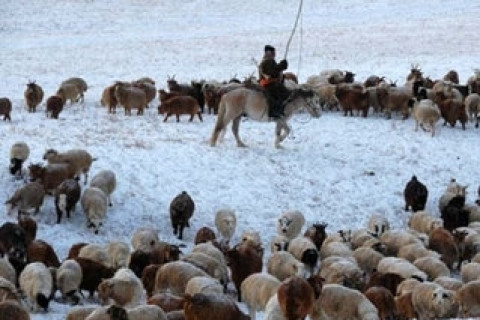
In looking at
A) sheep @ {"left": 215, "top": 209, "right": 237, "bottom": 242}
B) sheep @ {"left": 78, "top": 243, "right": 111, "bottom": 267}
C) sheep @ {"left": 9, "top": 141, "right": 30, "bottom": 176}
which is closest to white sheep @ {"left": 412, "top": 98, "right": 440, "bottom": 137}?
sheep @ {"left": 215, "top": 209, "right": 237, "bottom": 242}

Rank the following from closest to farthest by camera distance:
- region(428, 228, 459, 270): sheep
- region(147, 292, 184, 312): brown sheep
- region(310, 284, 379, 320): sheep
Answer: region(147, 292, 184, 312): brown sheep
region(310, 284, 379, 320): sheep
region(428, 228, 459, 270): sheep

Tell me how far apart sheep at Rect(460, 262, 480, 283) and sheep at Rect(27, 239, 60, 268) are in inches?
252

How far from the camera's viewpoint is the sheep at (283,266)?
14562 millimetres

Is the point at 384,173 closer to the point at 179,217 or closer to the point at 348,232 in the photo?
the point at 348,232

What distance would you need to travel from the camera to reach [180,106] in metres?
23.6

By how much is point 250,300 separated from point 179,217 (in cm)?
422

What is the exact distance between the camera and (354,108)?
2508 centimetres

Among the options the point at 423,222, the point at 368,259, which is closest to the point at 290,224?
the point at 368,259

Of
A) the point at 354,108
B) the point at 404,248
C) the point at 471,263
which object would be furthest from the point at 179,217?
the point at 354,108

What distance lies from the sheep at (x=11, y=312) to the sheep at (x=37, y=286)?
5.95ft

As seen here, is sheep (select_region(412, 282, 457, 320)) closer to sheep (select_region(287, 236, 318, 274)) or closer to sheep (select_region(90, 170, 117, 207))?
sheep (select_region(287, 236, 318, 274))

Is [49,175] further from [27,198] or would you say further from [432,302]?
[432,302]

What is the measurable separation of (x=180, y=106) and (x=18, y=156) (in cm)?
611

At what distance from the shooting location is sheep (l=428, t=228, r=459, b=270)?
1625 cm
